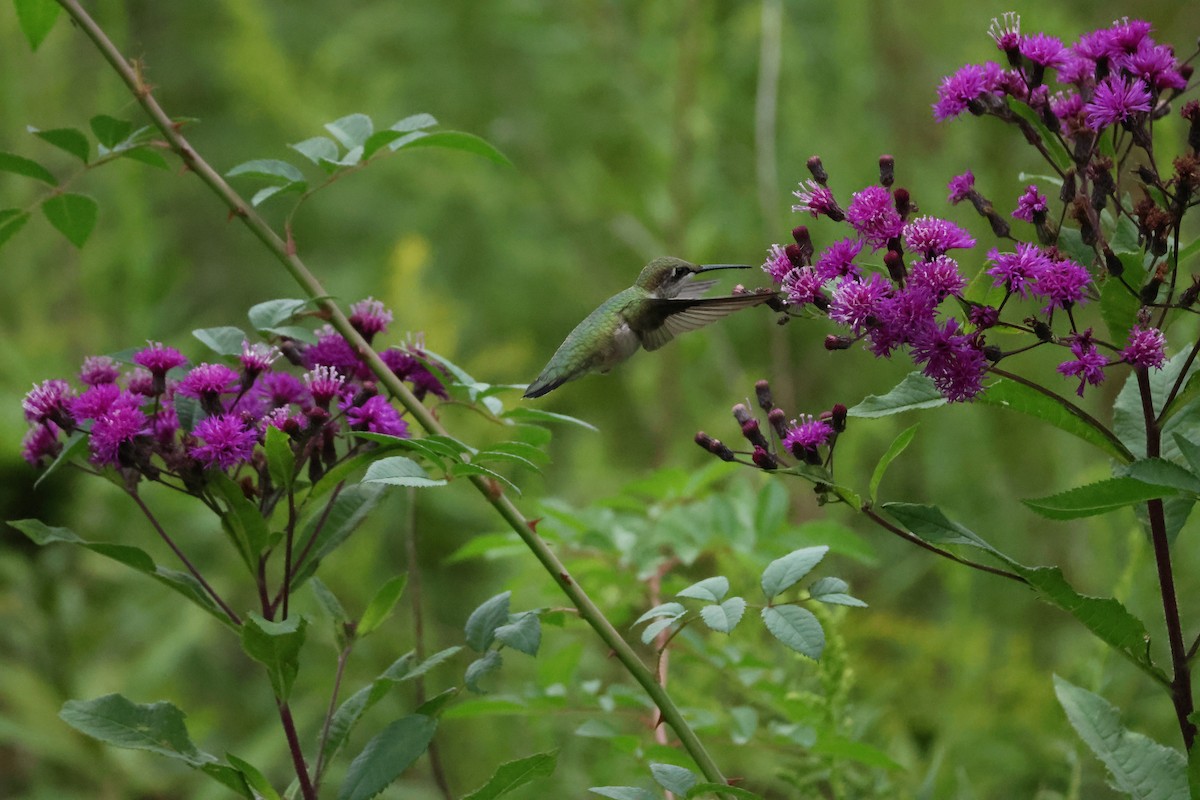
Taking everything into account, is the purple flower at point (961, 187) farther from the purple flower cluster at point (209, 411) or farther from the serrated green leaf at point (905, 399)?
the purple flower cluster at point (209, 411)

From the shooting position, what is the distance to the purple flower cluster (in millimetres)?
899

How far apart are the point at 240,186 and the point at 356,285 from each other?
1019mm

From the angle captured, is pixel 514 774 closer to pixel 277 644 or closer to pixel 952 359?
pixel 277 644

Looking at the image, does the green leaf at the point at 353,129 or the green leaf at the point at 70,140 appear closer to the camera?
the green leaf at the point at 70,140

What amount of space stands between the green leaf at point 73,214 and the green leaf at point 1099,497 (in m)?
0.78

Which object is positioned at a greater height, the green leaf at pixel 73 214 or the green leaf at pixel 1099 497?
the green leaf at pixel 73 214

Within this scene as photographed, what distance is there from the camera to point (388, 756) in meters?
0.88

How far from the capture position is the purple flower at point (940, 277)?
776mm

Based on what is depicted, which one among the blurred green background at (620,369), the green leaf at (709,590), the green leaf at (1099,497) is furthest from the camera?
the blurred green background at (620,369)

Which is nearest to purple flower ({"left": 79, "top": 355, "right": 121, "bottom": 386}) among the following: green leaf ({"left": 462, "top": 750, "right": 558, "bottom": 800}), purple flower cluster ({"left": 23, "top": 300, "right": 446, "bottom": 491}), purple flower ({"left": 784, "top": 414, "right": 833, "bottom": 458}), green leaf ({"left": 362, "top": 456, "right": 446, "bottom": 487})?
purple flower cluster ({"left": 23, "top": 300, "right": 446, "bottom": 491})

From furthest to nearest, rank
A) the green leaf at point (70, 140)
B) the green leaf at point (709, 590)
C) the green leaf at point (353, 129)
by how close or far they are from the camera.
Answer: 1. the green leaf at point (353, 129)
2. the green leaf at point (70, 140)
3. the green leaf at point (709, 590)

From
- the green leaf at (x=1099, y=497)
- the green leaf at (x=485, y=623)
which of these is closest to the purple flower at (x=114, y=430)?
the green leaf at (x=485, y=623)

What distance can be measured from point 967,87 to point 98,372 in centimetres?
72

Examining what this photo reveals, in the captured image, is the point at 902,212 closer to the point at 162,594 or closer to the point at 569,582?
the point at 569,582
